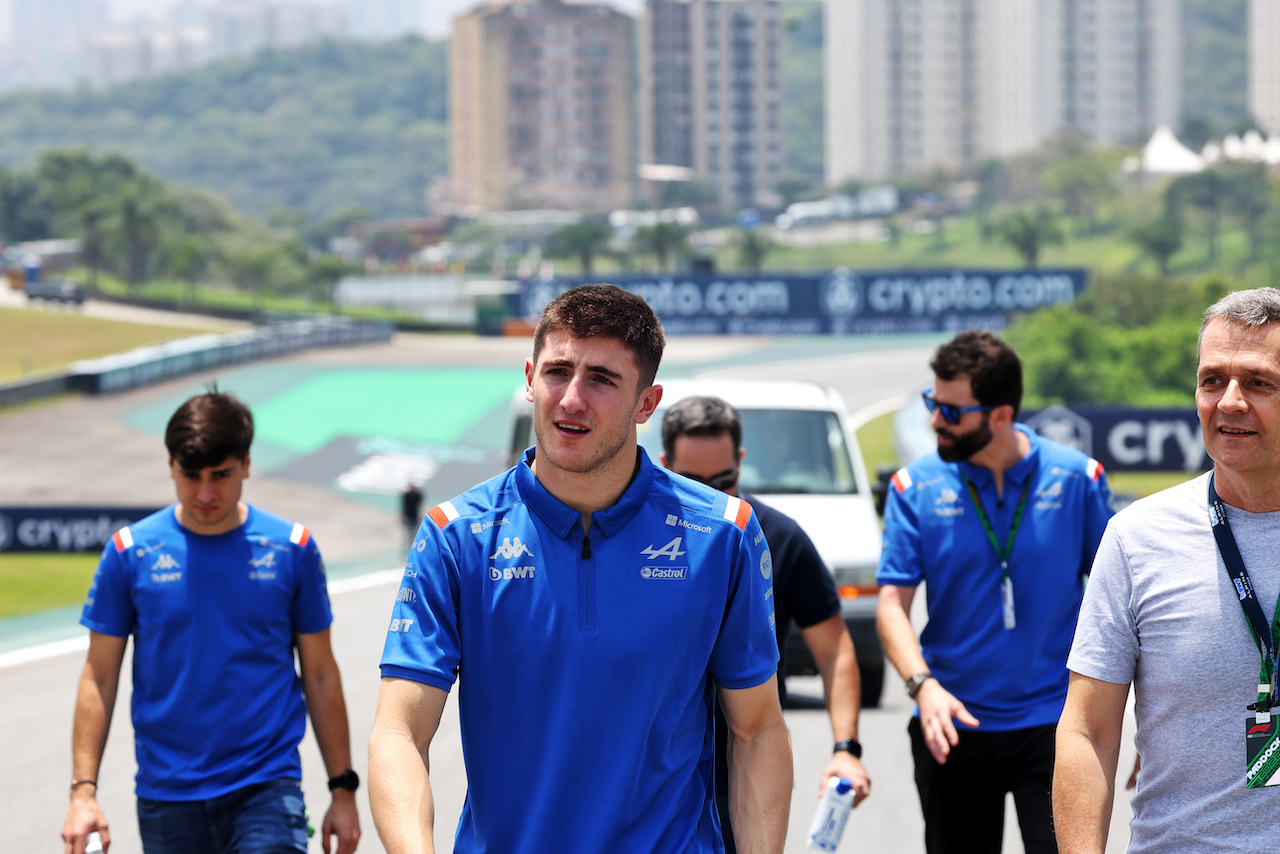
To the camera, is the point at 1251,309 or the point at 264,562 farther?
the point at 264,562

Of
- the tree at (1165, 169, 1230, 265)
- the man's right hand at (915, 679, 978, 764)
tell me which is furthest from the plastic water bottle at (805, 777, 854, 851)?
the tree at (1165, 169, 1230, 265)

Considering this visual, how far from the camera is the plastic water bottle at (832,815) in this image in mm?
4629

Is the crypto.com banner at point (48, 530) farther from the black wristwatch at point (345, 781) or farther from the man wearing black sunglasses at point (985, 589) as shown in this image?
the man wearing black sunglasses at point (985, 589)

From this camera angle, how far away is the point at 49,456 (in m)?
49.0

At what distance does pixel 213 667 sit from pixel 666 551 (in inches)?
83.3

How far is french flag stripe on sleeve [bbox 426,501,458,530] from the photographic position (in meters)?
3.07

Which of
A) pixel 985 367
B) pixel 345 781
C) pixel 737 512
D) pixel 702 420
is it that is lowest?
pixel 345 781

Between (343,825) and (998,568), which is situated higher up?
(998,568)

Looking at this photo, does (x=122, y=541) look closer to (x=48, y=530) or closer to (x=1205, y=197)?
(x=48, y=530)

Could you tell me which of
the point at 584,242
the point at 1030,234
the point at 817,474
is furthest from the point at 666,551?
the point at 1030,234

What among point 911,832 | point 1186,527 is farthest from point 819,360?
point 1186,527

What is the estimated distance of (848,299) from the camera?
61500 mm

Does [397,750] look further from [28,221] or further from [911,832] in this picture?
[28,221]

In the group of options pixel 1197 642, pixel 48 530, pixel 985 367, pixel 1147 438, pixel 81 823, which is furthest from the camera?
pixel 1147 438
